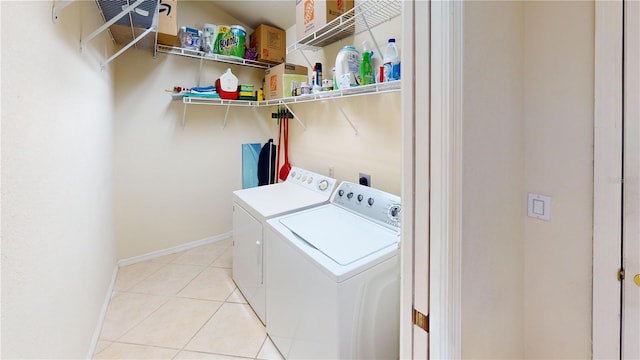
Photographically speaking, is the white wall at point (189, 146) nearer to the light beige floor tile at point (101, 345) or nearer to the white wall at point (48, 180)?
the white wall at point (48, 180)

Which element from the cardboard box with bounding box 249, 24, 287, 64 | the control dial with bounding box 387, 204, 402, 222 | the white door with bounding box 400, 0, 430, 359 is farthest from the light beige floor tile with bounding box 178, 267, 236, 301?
the cardboard box with bounding box 249, 24, 287, 64

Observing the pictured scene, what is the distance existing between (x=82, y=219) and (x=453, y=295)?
168 cm

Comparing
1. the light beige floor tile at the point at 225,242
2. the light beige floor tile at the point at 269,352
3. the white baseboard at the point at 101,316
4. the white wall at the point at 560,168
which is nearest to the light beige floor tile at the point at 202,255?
the light beige floor tile at the point at 225,242

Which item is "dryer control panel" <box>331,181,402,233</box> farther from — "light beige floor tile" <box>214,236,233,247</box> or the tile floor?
"light beige floor tile" <box>214,236,233,247</box>

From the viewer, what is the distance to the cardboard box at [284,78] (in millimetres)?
2605

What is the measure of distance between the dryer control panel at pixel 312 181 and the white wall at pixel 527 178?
1.30 meters

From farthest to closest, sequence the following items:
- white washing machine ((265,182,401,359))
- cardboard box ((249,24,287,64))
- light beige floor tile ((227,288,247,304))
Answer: cardboard box ((249,24,287,64)) → light beige floor tile ((227,288,247,304)) → white washing machine ((265,182,401,359))

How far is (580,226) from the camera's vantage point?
3.18 ft

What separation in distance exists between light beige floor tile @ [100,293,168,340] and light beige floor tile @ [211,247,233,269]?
597 mm

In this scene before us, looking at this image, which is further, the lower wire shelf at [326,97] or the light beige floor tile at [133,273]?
the light beige floor tile at [133,273]

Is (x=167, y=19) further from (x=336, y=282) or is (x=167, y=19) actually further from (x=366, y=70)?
(x=336, y=282)

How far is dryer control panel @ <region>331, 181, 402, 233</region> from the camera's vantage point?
161cm
